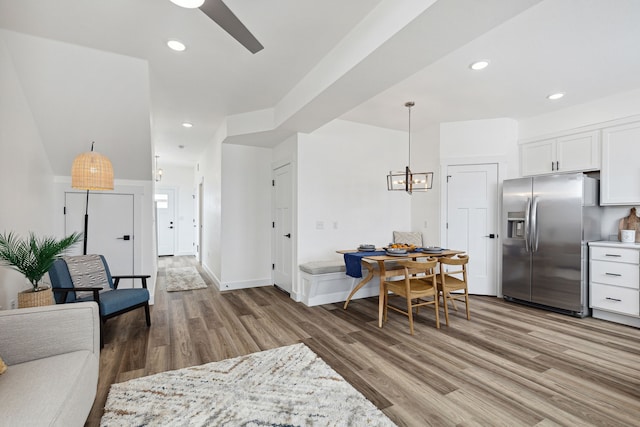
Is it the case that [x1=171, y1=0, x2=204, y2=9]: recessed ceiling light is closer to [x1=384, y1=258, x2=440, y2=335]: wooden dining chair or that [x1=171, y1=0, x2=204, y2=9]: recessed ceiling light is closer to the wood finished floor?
the wood finished floor

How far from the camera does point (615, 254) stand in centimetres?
355

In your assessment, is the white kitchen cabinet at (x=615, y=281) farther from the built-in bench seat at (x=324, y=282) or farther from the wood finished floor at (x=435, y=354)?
the built-in bench seat at (x=324, y=282)

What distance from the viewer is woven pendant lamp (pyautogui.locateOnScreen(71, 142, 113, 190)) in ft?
9.98

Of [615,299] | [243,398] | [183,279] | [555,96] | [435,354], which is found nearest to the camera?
[243,398]

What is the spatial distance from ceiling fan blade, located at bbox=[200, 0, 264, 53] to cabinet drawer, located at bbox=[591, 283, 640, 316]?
14.9 ft

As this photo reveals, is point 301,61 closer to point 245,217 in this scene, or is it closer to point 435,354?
point 245,217

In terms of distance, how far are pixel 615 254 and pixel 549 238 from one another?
635 mm

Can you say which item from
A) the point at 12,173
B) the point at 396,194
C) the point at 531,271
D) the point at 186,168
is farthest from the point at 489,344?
the point at 186,168

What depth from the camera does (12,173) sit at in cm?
279

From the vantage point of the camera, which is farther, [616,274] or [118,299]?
[616,274]

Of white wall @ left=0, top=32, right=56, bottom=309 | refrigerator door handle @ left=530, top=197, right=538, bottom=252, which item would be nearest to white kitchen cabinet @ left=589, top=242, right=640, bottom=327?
refrigerator door handle @ left=530, top=197, right=538, bottom=252

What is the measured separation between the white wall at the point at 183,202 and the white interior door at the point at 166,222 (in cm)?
11

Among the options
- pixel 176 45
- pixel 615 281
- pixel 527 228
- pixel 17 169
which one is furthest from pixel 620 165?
pixel 17 169

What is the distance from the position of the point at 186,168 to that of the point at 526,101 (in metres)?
8.77
